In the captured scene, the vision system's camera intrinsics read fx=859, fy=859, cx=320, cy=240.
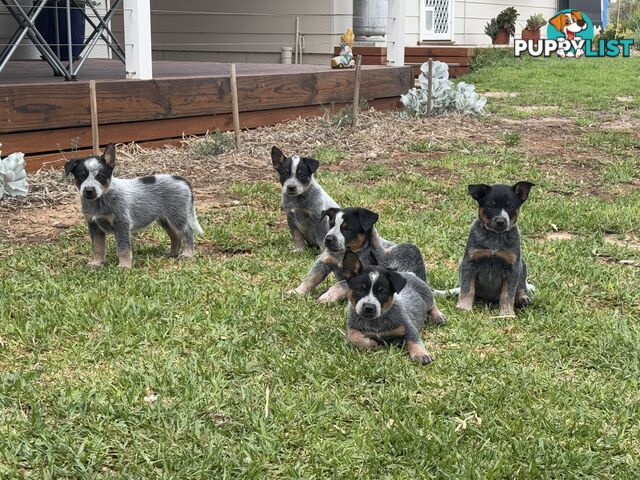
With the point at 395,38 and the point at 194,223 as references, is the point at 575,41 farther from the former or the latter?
the point at 194,223

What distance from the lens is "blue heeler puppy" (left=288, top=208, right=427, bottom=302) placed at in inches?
209

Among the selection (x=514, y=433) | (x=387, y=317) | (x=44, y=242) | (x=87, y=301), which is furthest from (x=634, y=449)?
(x=44, y=242)

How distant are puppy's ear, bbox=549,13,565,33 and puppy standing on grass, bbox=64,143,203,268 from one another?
25325 millimetres

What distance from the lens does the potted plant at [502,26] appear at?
82.1 feet

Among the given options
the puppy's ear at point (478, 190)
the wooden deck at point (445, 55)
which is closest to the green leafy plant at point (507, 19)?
the wooden deck at point (445, 55)

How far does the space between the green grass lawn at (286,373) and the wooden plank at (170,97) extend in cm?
258

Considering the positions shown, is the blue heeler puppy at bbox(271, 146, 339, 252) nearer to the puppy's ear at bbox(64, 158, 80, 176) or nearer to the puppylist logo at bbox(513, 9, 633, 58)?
Result: the puppy's ear at bbox(64, 158, 80, 176)

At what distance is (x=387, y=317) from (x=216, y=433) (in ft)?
4.19

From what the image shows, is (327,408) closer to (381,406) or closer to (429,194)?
(381,406)

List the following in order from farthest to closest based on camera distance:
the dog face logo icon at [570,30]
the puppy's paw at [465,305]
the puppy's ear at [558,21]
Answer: the puppy's ear at [558,21] → the dog face logo icon at [570,30] → the puppy's paw at [465,305]

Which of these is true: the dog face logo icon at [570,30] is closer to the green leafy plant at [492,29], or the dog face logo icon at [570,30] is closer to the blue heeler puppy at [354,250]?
the green leafy plant at [492,29]

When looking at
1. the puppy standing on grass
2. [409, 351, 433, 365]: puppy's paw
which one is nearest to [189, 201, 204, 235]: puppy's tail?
the puppy standing on grass

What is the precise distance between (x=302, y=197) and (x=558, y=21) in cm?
2533

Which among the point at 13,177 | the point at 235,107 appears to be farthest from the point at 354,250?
the point at 235,107
